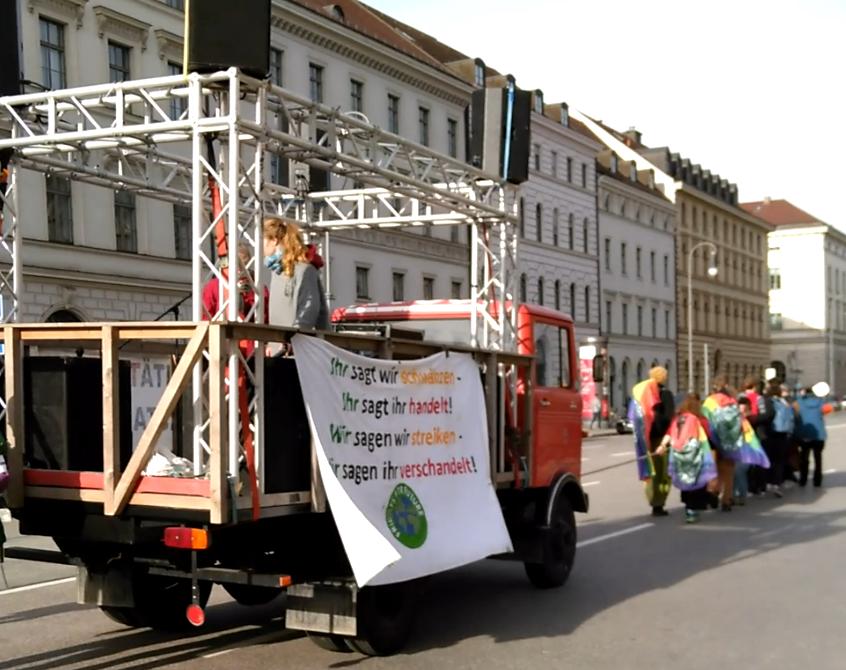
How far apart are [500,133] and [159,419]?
19.7ft

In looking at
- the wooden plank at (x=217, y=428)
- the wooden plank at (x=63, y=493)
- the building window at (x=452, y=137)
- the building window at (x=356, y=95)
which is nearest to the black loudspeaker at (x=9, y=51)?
the wooden plank at (x=63, y=493)

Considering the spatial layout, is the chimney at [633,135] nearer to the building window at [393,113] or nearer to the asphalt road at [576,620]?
the building window at [393,113]

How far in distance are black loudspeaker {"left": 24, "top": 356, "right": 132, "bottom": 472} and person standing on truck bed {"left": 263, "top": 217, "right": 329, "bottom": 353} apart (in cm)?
116

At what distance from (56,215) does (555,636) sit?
22725mm

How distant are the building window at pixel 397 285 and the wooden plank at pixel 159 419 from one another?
117 ft

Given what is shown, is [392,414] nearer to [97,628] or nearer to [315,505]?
[315,505]

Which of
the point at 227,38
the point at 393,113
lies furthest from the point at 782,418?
the point at 393,113

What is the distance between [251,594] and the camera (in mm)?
7812

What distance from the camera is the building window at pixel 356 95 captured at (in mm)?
40062

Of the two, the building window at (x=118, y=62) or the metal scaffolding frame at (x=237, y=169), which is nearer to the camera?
the metal scaffolding frame at (x=237, y=169)

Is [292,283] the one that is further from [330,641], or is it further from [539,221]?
[539,221]

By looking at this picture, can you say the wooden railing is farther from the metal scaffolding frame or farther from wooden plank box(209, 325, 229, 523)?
the metal scaffolding frame

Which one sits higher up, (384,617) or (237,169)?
(237,169)

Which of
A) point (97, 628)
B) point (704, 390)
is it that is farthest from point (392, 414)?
point (704, 390)
